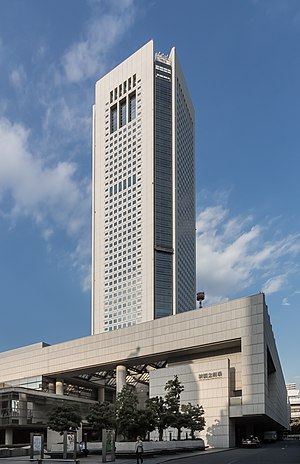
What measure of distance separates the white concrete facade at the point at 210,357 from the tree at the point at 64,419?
19840 mm

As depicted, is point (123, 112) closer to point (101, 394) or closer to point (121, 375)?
point (101, 394)

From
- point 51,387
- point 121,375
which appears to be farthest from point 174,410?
point 51,387

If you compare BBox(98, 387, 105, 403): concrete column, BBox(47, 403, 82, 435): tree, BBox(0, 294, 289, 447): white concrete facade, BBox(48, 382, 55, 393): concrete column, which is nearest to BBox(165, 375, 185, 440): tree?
BBox(47, 403, 82, 435): tree

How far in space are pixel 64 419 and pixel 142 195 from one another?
91.6 m

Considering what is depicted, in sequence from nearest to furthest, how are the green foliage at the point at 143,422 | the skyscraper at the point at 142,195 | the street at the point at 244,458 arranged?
1. the street at the point at 244,458
2. the green foliage at the point at 143,422
3. the skyscraper at the point at 142,195

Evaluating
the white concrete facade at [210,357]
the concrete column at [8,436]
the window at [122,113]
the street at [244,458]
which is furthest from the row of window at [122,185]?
the street at [244,458]

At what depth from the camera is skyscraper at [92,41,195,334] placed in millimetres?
132250

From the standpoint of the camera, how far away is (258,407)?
62.0 m

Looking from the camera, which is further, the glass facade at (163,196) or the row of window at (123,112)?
the row of window at (123,112)

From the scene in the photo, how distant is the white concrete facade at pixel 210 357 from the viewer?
210 feet

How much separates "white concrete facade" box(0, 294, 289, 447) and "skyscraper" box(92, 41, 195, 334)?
138 feet

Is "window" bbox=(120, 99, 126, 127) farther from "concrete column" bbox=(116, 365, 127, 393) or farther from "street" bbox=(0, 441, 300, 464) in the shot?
"street" bbox=(0, 441, 300, 464)

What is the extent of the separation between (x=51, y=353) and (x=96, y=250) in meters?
57.5

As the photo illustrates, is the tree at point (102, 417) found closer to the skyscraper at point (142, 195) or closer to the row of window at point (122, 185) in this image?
the skyscraper at point (142, 195)
